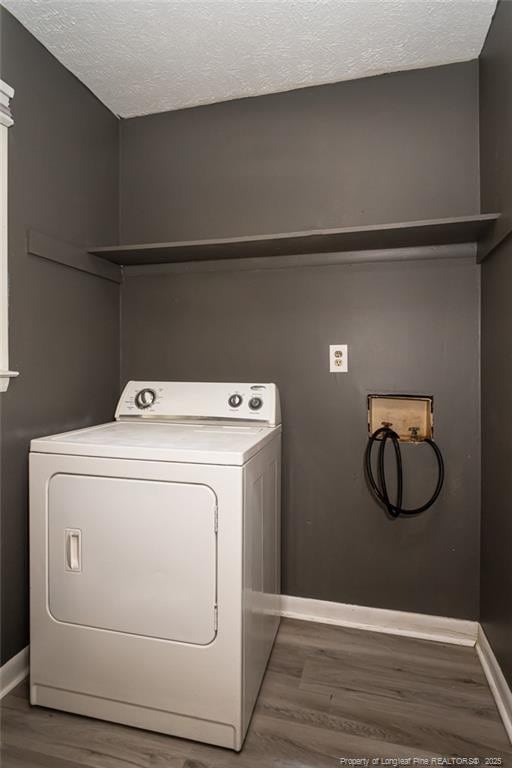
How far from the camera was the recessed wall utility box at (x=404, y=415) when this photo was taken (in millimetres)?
1821

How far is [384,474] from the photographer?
1867mm

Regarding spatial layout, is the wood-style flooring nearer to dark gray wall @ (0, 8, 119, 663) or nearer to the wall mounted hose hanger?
dark gray wall @ (0, 8, 119, 663)

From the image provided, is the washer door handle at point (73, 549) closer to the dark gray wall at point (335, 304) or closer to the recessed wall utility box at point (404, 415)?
the dark gray wall at point (335, 304)

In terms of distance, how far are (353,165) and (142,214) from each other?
3.52 ft

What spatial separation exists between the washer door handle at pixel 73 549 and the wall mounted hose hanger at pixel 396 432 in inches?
47.3

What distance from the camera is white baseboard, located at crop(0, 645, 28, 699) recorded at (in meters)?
1.49

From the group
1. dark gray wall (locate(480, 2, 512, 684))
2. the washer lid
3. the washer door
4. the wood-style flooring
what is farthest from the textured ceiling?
the wood-style flooring

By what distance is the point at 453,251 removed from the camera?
177cm

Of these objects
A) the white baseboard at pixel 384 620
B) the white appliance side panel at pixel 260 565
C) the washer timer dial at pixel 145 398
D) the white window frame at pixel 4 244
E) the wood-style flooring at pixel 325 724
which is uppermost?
the white window frame at pixel 4 244

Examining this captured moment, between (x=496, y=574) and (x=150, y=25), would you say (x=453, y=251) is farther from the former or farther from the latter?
(x=150, y=25)

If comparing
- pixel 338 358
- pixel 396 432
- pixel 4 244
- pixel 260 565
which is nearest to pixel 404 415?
pixel 396 432

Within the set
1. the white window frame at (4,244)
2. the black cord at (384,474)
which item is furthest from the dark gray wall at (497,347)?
the white window frame at (4,244)

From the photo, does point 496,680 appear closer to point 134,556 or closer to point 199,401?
point 134,556

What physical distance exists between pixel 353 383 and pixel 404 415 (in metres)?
0.26
